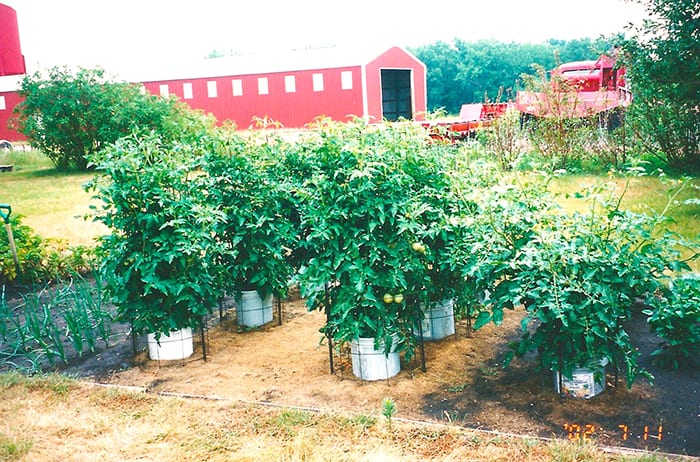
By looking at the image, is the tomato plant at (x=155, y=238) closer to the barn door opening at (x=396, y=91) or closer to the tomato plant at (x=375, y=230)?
the tomato plant at (x=375, y=230)

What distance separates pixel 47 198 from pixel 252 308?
30.6ft

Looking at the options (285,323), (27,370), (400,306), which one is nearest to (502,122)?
(285,323)

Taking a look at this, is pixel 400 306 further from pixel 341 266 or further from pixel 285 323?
pixel 285 323

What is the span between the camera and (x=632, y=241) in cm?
357

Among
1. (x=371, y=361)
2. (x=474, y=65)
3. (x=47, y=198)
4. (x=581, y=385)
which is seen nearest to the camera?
(x=581, y=385)

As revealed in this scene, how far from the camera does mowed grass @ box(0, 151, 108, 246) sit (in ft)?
31.4

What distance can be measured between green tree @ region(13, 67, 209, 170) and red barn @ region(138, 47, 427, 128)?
16.8 ft

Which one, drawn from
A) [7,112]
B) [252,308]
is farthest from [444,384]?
[7,112]

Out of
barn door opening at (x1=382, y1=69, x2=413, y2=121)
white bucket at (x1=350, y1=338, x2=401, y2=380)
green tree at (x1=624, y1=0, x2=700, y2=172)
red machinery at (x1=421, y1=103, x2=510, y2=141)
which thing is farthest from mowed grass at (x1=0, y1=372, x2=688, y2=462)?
barn door opening at (x1=382, y1=69, x2=413, y2=121)

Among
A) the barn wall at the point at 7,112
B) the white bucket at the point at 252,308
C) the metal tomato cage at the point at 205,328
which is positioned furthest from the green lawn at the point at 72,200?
the barn wall at the point at 7,112

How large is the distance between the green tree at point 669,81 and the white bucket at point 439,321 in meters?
5.98

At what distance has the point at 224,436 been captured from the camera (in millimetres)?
3492

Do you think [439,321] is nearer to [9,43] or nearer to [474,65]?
[9,43]

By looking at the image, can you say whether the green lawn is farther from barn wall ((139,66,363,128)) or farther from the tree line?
the tree line
